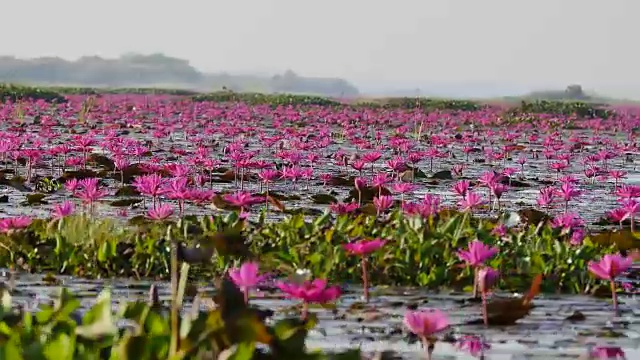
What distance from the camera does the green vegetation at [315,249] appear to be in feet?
A: 19.9

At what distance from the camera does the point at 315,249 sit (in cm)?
639

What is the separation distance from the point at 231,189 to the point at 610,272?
22.4 ft

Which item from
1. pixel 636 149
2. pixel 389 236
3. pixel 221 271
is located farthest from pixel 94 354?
pixel 636 149

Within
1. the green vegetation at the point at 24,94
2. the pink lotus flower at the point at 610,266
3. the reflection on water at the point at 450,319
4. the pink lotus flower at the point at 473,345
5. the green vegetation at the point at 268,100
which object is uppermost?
the pink lotus flower at the point at 610,266

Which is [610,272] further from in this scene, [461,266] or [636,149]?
[636,149]

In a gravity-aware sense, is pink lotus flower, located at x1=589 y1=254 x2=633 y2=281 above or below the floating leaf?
above

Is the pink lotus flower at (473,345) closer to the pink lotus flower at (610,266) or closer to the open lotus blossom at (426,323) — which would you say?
the pink lotus flower at (610,266)

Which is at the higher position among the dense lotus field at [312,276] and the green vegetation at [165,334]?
the green vegetation at [165,334]

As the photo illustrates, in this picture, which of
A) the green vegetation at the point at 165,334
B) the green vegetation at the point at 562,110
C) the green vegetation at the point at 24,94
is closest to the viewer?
the green vegetation at the point at 165,334

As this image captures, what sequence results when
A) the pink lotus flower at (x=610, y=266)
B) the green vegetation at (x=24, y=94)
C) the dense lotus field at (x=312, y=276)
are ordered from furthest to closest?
the green vegetation at (x=24, y=94), the pink lotus flower at (x=610, y=266), the dense lotus field at (x=312, y=276)

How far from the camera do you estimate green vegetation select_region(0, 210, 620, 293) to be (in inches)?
239

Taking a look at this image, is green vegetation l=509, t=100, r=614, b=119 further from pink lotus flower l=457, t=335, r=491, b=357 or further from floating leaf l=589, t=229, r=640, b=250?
pink lotus flower l=457, t=335, r=491, b=357

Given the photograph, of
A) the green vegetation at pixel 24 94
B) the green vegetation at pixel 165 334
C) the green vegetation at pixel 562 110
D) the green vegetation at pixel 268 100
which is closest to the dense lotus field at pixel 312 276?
the green vegetation at pixel 165 334

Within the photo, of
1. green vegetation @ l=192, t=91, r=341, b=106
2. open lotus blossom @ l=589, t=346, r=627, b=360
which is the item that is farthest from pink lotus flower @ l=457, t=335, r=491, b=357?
green vegetation @ l=192, t=91, r=341, b=106
